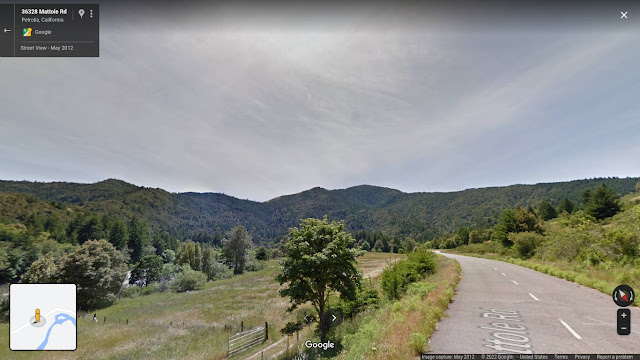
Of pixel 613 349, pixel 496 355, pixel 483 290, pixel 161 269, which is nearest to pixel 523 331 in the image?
pixel 613 349

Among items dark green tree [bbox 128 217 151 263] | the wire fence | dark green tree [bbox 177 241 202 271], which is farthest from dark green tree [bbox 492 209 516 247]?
dark green tree [bbox 128 217 151 263]

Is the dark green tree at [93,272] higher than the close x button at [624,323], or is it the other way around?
the close x button at [624,323]

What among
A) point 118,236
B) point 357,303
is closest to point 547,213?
point 357,303

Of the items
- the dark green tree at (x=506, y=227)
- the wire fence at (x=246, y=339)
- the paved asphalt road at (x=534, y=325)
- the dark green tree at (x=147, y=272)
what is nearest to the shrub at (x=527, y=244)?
the dark green tree at (x=506, y=227)

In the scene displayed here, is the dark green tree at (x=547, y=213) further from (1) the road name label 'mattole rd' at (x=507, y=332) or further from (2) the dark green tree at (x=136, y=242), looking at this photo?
(2) the dark green tree at (x=136, y=242)

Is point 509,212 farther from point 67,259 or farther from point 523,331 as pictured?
point 67,259

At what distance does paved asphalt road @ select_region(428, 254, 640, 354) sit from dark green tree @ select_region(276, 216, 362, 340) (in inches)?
239

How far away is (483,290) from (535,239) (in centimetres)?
3521

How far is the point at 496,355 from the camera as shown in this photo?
16.4 ft

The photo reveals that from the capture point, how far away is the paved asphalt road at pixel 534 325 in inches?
242

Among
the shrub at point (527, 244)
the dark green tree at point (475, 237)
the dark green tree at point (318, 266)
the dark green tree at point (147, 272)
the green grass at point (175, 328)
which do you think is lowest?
the dark green tree at point (147, 272)

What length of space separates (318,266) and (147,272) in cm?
7967

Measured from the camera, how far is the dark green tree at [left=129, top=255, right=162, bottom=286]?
240 feet

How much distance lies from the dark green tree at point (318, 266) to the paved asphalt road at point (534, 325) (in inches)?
239
